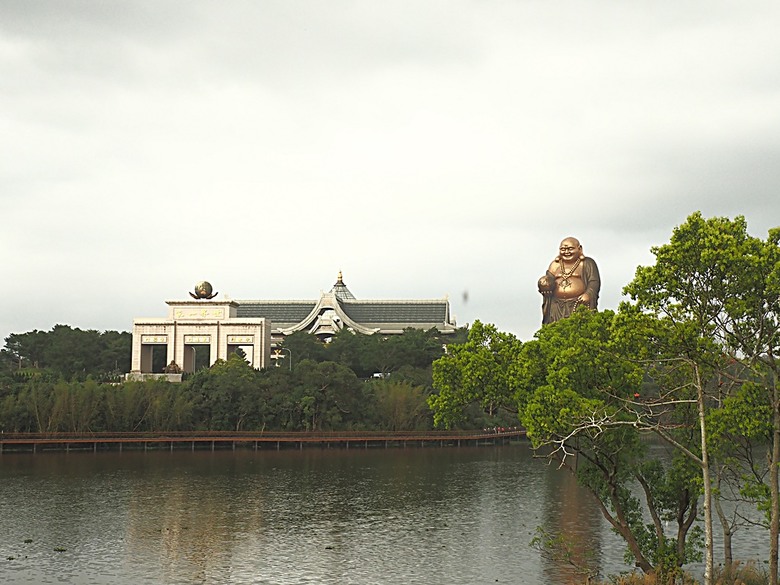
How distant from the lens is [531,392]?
24.4m

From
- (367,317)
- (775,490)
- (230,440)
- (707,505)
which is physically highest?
(367,317)

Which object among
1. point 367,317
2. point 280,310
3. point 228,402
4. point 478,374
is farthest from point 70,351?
point 478,374

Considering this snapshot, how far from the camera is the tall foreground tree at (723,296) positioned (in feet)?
64.8

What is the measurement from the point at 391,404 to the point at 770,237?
63.6 metres

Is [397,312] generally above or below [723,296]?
above

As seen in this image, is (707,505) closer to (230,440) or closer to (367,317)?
(230,440)

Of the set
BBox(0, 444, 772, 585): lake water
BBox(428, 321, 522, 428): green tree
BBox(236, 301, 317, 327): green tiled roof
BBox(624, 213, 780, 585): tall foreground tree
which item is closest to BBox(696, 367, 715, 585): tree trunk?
BBox(624, 213, 780, 585): tall foreground tree

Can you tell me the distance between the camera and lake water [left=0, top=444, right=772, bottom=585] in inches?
1152

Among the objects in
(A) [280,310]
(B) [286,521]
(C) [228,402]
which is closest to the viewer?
(B) [286,521]

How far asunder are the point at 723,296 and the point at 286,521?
24127 millimetres

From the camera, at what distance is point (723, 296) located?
2045 centimetres

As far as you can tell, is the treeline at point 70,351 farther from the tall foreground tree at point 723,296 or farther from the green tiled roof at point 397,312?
the tall foreground tree at point 723,296

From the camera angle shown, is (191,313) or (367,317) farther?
(367,317)

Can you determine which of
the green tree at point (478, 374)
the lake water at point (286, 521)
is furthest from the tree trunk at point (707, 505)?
the lake water at point (286, 521)
